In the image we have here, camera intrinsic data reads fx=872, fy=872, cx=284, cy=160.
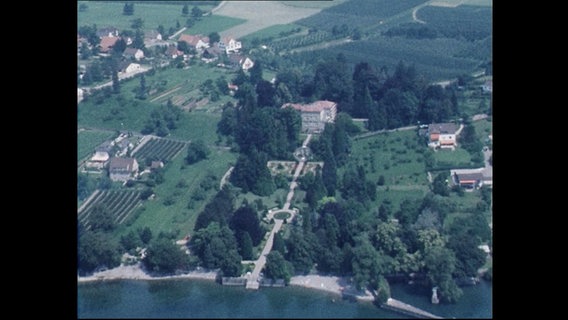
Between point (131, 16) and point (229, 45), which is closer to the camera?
point (229, 45)

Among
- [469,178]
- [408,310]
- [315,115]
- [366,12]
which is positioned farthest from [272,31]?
[408,310]

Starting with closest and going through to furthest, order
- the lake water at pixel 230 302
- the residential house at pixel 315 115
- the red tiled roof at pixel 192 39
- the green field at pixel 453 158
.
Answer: the lake water at pixel 230 302, the green field at pixel 453 158, the residential house at pixel 315 115, the red tiled roof at pixel 192 39

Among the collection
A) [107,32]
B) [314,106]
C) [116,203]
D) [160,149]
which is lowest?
[116,203]

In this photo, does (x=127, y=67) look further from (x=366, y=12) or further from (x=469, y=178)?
(x=469, y=178)

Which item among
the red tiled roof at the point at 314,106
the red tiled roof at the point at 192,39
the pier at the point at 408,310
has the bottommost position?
the pier at the point at 408,310

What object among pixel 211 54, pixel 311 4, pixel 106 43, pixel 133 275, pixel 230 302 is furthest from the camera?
pixel 311 4

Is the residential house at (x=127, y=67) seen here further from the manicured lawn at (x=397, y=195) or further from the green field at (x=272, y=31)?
the manicured lawn at (x=397, y=195)

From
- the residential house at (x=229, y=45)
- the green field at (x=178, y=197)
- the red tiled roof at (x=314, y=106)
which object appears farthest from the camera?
the residential house at (x=229, y=45)

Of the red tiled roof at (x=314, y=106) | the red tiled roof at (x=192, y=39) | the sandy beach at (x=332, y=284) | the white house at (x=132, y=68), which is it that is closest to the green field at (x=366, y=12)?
the red tiled roof at (x=314, y=106)
